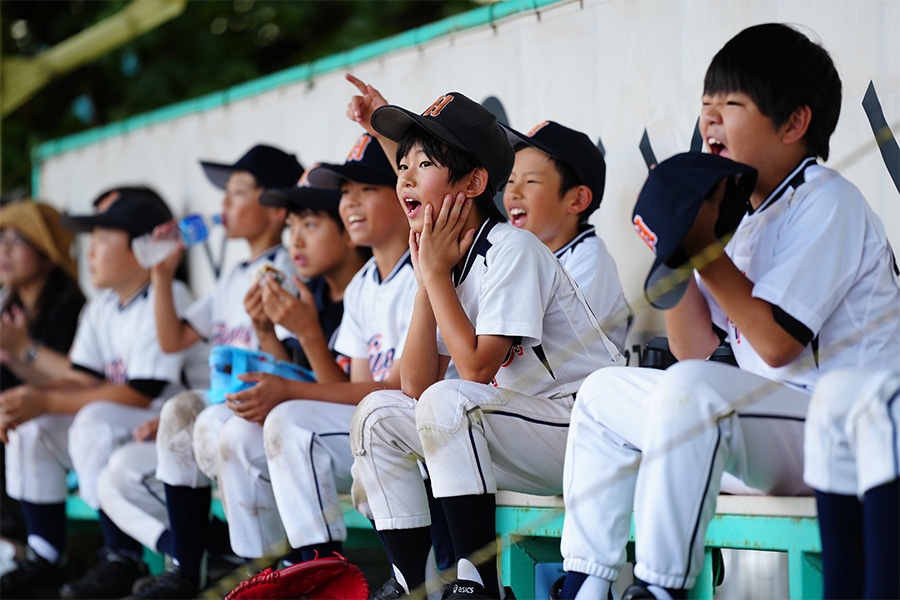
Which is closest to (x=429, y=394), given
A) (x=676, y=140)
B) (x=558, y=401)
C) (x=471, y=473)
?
(x=471, y=473)

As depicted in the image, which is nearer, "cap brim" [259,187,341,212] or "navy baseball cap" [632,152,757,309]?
"navy baseball cap" [632,152,757,309]

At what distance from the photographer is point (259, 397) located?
224 cm

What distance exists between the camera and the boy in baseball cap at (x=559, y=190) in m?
2.31

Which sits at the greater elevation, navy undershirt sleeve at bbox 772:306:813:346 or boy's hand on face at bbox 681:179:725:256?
boy's hand on face at bbox 681:179:725:256

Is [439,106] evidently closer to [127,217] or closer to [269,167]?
[269,167]

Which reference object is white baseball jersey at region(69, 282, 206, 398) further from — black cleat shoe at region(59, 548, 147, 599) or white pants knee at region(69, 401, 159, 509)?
black cleat shoe at region(59, 548, 147, 599)

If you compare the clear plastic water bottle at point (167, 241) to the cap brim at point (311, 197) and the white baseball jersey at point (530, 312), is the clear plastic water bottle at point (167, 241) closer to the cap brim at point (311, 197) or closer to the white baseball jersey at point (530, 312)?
Answer: the cap brim at point (311, 197)

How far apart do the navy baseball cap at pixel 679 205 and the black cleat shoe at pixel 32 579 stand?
2.33 meters

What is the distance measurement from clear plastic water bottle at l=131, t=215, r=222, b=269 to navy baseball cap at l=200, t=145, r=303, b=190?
235mm

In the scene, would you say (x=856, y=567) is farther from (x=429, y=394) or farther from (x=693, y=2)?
(x=693, y=2)

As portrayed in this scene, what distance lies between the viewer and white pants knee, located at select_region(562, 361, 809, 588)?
1356mm

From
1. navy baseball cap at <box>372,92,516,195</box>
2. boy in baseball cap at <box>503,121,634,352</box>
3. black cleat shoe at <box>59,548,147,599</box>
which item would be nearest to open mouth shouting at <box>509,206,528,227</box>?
boy in baseball cap at <box>503,121,634,352</box>

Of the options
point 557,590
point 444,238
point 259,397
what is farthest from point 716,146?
point 259,397

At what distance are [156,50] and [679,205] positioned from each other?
17.4 feet
